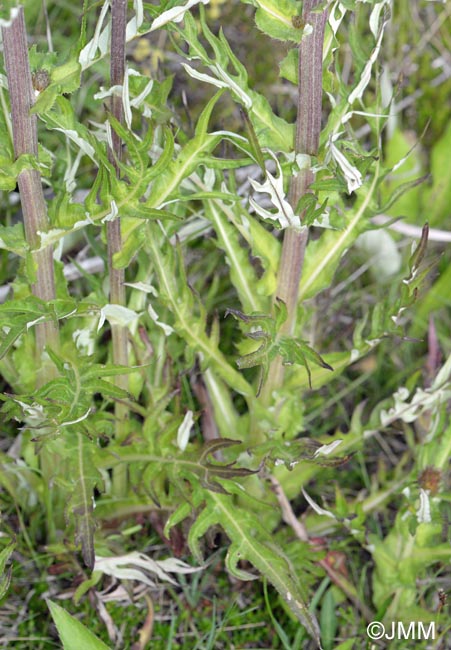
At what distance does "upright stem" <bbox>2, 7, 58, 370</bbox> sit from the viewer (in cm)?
110

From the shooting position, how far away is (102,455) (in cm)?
152

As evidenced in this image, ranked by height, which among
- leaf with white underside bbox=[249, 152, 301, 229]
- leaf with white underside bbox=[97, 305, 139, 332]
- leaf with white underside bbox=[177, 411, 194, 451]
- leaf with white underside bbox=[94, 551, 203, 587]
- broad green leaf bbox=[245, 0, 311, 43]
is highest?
broad green leaf bbox=[245, 0, 311, 43]

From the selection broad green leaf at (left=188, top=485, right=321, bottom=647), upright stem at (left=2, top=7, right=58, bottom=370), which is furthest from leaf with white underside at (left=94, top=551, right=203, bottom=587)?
upright stem at (left=2, top=7, right=58, bottom=370)

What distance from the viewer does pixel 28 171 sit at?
4.01 ft

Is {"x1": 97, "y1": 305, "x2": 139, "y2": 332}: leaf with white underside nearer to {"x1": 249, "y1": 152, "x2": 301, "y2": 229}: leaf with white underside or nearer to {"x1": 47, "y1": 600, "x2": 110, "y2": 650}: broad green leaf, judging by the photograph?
{"x1": 249, "y1": 152, "x2": 301, "y2": 229}: leaf with white underside

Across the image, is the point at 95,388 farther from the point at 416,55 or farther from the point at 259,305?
the point at 416,55

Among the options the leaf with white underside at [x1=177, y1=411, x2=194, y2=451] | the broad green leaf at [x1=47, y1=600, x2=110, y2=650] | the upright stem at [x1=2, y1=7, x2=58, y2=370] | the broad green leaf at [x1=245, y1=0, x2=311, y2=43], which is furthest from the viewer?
the leaf with white underside at [x1=177, y1=411, x2=194, y2=451]

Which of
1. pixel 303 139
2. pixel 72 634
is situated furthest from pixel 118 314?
pixel 72 634

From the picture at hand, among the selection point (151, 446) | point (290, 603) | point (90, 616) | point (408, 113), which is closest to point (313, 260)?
point (151, 446)

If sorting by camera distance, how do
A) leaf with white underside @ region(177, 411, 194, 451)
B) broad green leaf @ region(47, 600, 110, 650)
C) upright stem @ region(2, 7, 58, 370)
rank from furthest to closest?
1. leaf with white underside @ region(177, 411, 194, 451)
2. broad green leaf @ region(47, 600, 110, 650)
3. upright stem @ region(2, 7, 58, 370)

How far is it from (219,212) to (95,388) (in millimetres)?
455

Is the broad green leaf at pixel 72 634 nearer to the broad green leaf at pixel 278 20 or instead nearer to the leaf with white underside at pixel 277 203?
the leaf with white underside at pixel 277 203

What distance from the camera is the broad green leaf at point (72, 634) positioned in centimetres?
130

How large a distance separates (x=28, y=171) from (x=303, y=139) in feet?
1.44
